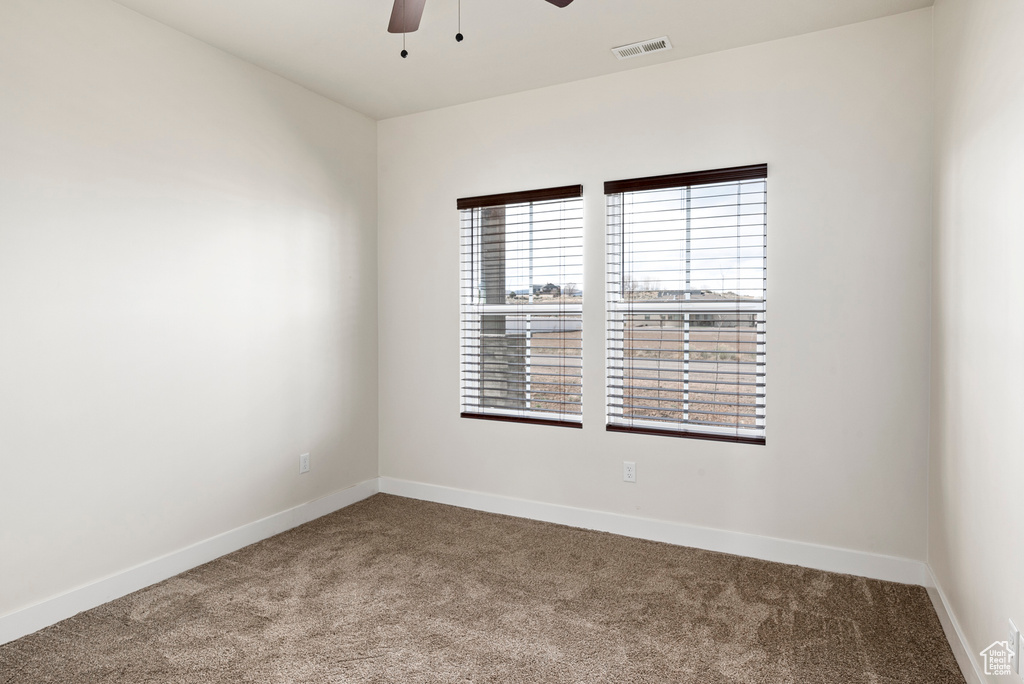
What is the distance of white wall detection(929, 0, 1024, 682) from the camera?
1.67 meters

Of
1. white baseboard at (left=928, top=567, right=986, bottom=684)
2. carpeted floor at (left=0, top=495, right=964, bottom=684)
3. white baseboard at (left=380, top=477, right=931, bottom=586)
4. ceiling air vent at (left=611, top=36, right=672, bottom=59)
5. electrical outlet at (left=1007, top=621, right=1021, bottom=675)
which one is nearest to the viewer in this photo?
electrical outlet at (left=1007, top=621, right=1021, bottom=675)

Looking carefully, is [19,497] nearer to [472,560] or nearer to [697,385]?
[472,560]

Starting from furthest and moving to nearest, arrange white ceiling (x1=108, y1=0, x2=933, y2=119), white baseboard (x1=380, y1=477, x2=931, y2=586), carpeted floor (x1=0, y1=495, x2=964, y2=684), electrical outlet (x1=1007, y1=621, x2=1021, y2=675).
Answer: white baseboard (x1=380, y1=477, x2=931, y2=586) < white ceiling (x1=108, y1=0, x2=933, y2=119) < carpeted floor (x1=0, y1=495, x2=964, y2=684) < electrical outlet (x1=1007, y1=621, x2=1021, y2=675)

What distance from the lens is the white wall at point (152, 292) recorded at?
2352 mm

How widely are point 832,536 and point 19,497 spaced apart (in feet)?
11.7

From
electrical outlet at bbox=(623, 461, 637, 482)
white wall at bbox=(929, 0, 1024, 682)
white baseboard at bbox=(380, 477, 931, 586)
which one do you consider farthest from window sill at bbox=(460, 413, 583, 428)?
white wall at bbox=(929, 0, 1024, 682)

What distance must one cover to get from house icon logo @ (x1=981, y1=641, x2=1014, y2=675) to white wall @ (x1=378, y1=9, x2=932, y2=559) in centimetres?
103

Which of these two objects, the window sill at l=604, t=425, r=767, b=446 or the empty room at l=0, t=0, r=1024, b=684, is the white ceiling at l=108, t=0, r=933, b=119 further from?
the window sill at l=604, t=425, r=767, b=446

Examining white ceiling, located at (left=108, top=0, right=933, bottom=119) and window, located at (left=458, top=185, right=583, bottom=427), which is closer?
white ceiling, located at (left=108, top=0, right=933, bottom=119)

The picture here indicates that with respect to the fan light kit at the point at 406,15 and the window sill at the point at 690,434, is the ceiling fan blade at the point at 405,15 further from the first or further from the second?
the window sill at the point at 690,434

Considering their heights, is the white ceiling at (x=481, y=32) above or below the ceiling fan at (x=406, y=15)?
above

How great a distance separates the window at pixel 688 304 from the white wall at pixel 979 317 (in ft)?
2.56

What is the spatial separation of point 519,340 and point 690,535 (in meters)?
1.51

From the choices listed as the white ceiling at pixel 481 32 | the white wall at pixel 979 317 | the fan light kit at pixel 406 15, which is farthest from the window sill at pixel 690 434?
the fan light kit at pixel 406 15
